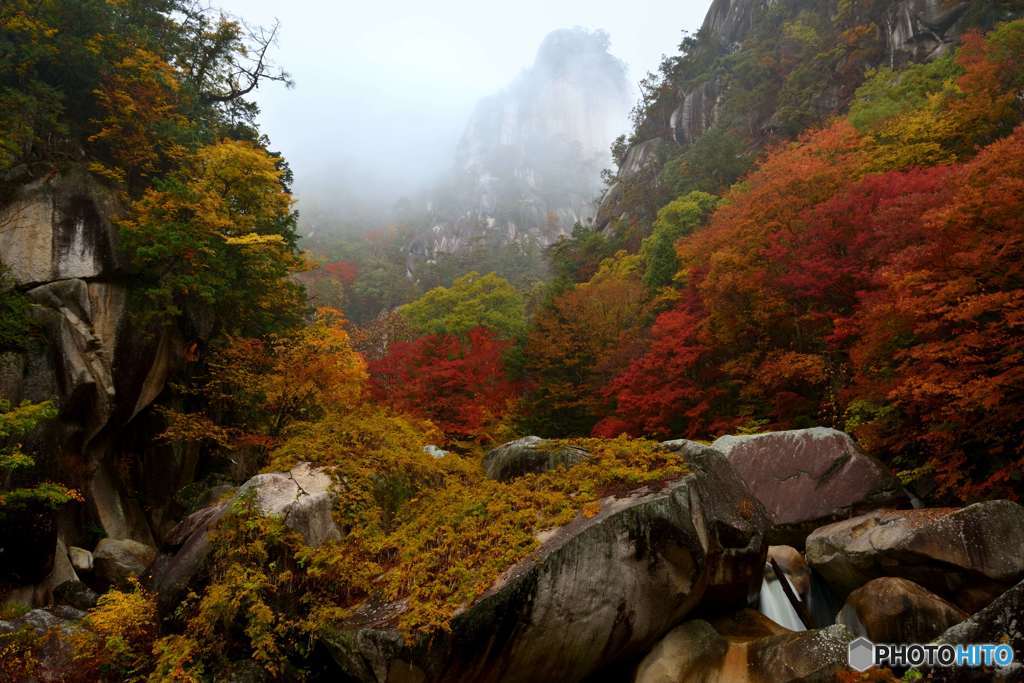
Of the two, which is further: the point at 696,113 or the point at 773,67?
the point at 696,113

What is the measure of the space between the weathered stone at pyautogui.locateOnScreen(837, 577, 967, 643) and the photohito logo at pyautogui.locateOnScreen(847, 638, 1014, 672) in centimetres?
39

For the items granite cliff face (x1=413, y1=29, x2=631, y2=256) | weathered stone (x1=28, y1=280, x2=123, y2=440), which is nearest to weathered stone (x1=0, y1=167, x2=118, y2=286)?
weathered stone (x1=28, y1=280, x2=123, y2=440)

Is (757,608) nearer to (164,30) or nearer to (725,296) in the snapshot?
(725,296)

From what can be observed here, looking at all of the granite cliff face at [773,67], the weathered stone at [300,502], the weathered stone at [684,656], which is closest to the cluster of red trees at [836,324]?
the granite cliff face at [773,67]

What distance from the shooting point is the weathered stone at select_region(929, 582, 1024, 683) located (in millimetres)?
4902

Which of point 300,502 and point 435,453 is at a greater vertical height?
point 300,502

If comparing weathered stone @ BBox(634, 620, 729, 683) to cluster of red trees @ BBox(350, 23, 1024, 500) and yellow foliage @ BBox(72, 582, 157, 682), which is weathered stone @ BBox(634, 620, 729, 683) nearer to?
cluster of red trees @ BBox(350, 23, 1024, 500)

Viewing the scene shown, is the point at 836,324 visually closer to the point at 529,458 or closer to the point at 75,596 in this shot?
the point at 529,458

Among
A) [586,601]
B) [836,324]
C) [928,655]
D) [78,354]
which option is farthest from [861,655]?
Answer: [78,354]

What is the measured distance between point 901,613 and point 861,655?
5.41 feet

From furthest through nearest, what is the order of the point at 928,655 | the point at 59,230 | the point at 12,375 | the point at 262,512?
the point at 59,230 → the point at 12,375 → the point at 262,512 → the point at 928,655

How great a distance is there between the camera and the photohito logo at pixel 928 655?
5.06 meters

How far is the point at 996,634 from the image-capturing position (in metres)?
5.20

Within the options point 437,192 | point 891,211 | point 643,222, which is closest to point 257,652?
point 891,211
